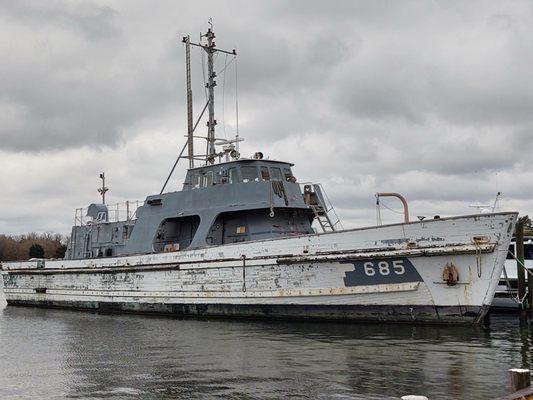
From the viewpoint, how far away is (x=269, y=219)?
2166 cm

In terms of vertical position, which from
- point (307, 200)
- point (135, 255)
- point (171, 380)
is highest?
point (307, 200)

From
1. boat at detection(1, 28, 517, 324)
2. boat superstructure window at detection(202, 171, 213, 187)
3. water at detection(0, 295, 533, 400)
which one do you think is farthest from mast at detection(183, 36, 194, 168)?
water at detection(0, 295, 533, 400)

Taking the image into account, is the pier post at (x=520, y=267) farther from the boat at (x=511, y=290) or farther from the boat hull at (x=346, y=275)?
the boat hull at (x=346, y=275)

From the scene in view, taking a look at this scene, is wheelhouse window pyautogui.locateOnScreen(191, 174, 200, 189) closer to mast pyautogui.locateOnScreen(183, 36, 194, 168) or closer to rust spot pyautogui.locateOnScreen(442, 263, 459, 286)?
mast pyautogui.locateOnScreen(183, 36, 194, 168)

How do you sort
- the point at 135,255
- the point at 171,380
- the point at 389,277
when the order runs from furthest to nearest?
the point at 135,255, the point at 389,277, the point at 171,380

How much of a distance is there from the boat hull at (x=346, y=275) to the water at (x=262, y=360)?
0.60 m

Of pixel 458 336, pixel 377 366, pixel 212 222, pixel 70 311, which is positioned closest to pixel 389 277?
pixel 458 336

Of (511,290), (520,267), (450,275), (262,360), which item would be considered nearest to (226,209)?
(450,275)

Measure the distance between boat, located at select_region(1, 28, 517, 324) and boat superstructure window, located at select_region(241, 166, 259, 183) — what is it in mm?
40

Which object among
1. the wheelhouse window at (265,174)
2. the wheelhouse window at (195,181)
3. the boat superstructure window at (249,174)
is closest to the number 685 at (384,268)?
the wheelhouse window at (265,174)

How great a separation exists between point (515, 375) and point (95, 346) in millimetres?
11567

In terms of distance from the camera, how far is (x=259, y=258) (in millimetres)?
19203

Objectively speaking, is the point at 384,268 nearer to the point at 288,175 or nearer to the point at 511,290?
the point at 288,175

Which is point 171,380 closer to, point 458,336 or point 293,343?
point 293,343
